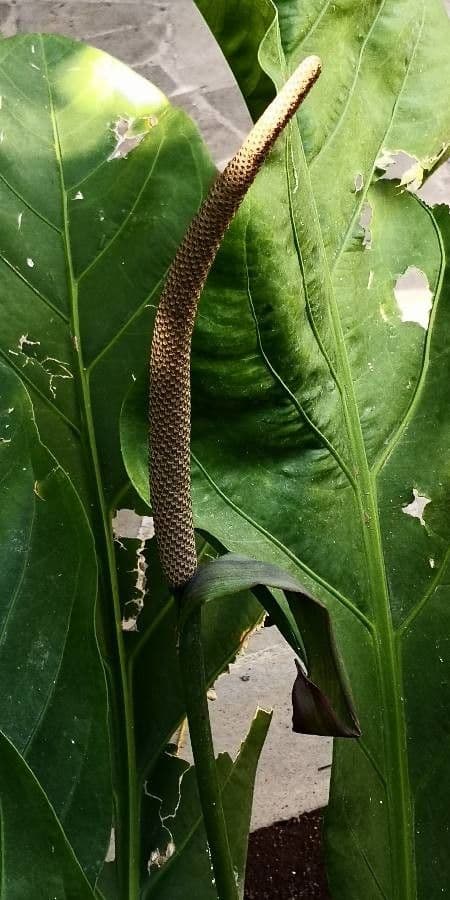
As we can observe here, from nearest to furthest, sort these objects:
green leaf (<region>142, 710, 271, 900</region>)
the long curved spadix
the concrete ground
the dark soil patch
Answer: the long curved spadix, green leaf (<region>142, 710, 271, 900</region>), the dark soil patch, the concrete ground

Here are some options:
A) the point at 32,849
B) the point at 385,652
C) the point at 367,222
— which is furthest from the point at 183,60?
the point at 32,849

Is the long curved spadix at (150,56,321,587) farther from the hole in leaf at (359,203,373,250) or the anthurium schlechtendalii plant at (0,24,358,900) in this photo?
the hole in leaf at (359,203,373,250)

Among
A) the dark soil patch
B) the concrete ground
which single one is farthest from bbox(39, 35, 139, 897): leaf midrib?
the concrete ground

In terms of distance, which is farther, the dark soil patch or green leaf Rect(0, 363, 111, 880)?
the dark soil patch

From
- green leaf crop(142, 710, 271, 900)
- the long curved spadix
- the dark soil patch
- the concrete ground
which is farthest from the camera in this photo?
the concrete ground

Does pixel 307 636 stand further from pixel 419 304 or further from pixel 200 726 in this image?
pixel 419 304

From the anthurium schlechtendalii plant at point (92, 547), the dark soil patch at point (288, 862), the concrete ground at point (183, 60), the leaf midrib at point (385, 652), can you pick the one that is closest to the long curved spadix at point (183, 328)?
the anthurium schlechtendalii plant at point (92, 547)

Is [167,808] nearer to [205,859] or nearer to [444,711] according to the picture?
[205,859]
